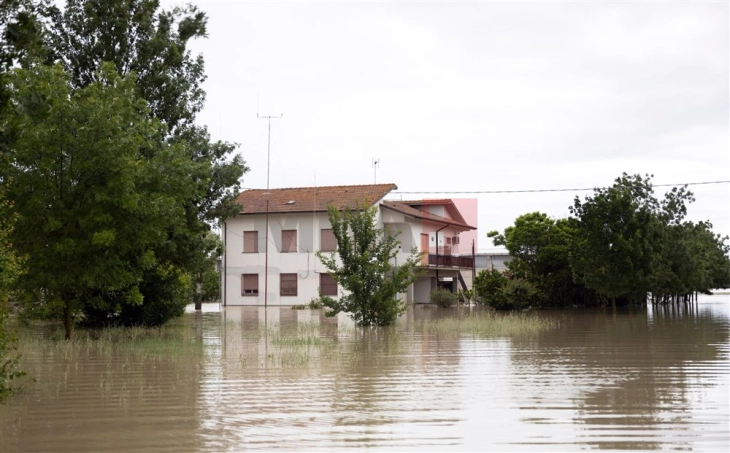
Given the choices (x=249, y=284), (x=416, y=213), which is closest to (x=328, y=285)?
(x=249, y=284)

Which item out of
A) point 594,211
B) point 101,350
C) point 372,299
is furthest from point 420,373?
point 594,211

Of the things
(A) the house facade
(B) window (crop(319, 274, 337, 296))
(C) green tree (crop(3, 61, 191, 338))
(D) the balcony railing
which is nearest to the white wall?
(A) the house facade

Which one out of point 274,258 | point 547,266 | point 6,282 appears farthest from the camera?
point 274,258

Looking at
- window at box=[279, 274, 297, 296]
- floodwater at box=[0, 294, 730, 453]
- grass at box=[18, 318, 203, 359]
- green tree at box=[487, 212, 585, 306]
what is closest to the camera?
floodwater at box=[0, 294, 730, 453]

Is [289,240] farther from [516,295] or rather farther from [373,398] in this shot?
[373,398]

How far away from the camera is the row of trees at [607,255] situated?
124 feet

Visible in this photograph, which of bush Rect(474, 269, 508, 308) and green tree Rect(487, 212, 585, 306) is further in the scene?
green tree Rect(487, 212, 585, 306)

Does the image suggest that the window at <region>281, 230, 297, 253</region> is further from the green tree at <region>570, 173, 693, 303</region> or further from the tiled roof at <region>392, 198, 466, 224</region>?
the green tree at <region>570, 173, 693, 303</region>

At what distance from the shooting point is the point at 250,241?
5441 cm

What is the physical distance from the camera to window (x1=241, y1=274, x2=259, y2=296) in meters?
54.2

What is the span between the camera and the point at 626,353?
661 inches

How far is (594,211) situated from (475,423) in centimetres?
3089

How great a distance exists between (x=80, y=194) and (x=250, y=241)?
35.3 m

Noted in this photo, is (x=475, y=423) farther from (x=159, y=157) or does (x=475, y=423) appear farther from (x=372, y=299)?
(x=372, y=299)
